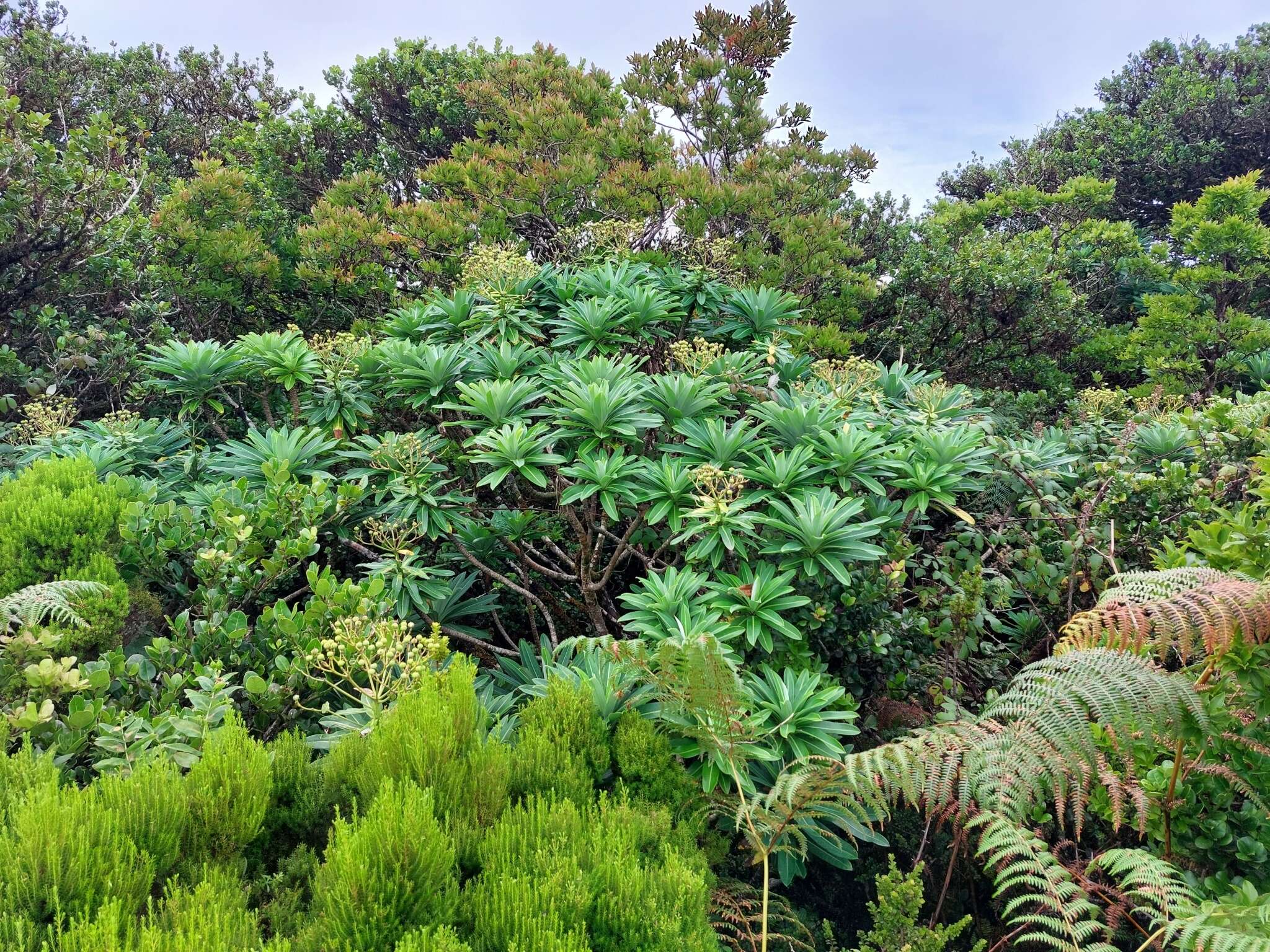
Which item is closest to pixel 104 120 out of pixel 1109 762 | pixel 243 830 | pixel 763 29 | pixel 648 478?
pixel 763 29

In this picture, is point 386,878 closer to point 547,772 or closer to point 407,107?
point 547,772

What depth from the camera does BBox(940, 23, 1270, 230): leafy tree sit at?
14156 millimetres

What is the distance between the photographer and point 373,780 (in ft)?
5.50

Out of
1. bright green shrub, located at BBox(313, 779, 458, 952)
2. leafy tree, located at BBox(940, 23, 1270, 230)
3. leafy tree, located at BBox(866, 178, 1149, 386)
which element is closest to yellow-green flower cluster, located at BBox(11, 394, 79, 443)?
bright green shrub, located at BBox(313, 779, 458, 952)

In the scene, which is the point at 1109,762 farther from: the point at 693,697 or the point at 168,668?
the point at 168,668

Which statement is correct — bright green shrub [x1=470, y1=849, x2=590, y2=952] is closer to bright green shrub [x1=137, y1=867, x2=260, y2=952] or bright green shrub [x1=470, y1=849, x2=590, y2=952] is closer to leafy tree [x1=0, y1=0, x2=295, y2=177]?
bright green shrub [x1=137, y1=867, x2=260, y2=952]

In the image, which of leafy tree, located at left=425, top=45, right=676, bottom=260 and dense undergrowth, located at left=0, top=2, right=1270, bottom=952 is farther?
leafy tree, located at left=425, top=45, right=676, bottom=260

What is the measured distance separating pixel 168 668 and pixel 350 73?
38.2 feet

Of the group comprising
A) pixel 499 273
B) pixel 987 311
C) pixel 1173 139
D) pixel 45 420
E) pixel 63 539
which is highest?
pixel 1173 139

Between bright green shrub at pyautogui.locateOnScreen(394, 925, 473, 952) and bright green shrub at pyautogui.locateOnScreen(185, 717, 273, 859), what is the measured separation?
0.53 meters

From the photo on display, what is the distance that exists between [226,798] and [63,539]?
1853 mm

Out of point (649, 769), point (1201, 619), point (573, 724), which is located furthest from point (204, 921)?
point (1201, 619)

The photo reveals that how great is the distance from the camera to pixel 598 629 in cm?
333

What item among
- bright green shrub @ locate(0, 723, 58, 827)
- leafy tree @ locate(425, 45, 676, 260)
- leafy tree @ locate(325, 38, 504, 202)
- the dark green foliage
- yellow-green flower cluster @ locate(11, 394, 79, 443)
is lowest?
the dark green foliage
